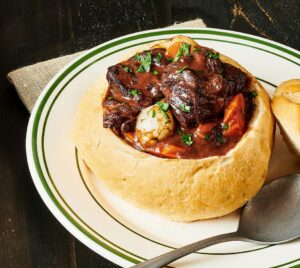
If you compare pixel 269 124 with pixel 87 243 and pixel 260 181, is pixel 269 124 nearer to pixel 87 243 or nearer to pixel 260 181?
pixel 260 181

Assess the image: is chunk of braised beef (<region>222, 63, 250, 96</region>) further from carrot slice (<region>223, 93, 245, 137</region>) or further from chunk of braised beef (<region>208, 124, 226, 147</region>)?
chunk of braised beef (<region>208, 124, 226, 147</region>)

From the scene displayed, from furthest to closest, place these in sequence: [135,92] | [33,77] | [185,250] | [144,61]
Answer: [33,77] < [144,61] < [135,92] < [185,250]

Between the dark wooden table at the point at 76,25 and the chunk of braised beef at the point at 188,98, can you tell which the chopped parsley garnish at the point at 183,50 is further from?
the dark wooden table at the point at 76,25

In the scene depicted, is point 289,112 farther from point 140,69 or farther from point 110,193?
point 110,193

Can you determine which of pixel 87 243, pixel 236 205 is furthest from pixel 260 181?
pixel 87 243

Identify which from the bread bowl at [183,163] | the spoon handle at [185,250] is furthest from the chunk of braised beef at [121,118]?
the spoon handle at [185,250]

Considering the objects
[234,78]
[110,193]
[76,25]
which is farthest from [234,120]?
[76,25]
